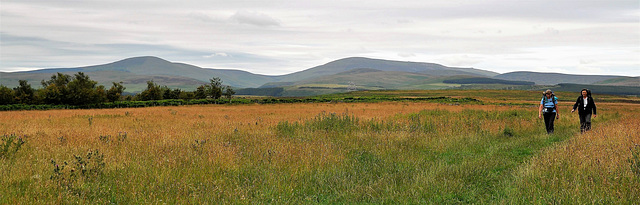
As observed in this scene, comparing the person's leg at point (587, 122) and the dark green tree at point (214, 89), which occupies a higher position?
the dark green tree at point (214, 89)

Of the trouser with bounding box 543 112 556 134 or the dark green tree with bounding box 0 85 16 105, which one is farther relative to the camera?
the dark green tree with bounding box 0 85 16 105

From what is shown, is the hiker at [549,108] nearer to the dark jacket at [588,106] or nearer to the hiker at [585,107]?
the hiker at [585,107]

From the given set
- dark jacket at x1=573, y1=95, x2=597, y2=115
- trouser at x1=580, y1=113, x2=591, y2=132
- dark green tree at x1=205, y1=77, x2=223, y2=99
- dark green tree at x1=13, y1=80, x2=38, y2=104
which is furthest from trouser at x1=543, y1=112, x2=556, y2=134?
dark green tree at x1=13, y1=80, x2=38, y2=104

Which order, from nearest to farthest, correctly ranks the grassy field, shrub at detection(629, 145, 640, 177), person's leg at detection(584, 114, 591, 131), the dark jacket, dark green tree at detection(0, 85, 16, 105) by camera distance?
1. the grassy field
2. shrub at detection(629, 145, 640, 177)
3. the dark jacket
4. person's leg at detection(584, 114, 591, 131)
5. dark green tree at detection(0, 85, 16, 105)

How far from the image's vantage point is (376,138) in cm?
1233

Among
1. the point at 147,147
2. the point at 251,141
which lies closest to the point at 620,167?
the point at 251,141

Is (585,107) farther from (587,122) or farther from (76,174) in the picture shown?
(76,174)

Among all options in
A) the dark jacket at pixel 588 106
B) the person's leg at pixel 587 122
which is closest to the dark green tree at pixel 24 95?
the dark jacket at pixel 588 106

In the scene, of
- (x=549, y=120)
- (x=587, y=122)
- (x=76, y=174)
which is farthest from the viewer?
(x=587, y=122)

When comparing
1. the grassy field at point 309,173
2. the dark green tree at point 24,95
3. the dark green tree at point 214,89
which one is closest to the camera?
the grassy field at point 309,173

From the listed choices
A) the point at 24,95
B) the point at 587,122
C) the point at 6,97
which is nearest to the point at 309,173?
the point at 587,122

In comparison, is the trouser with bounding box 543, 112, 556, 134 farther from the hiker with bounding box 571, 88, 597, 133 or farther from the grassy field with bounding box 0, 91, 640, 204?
the grassy field with bounding box 0, 91, 640, 204

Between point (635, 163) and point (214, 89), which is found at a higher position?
point (214, 89)

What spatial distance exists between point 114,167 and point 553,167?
8.87m
